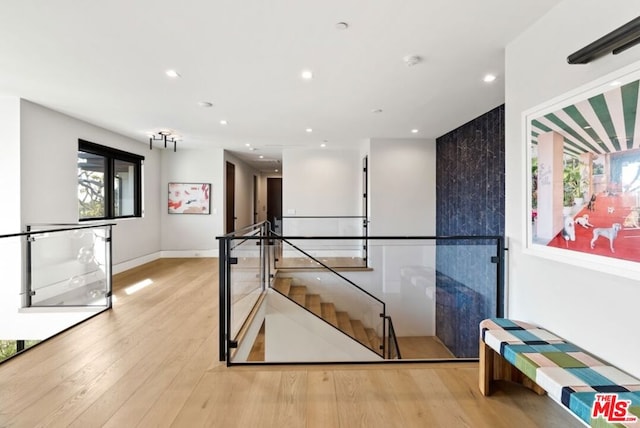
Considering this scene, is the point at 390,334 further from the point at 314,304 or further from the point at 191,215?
the point at 191,215

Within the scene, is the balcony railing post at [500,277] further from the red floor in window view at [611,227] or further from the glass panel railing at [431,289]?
the red floor in window view at [611,227]

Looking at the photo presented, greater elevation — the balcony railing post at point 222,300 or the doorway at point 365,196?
the doorway at point 365,196

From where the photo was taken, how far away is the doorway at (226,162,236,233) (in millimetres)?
7887

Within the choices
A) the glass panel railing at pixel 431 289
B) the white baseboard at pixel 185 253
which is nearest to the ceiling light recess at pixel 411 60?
the glass panel railing at pixel 431 289

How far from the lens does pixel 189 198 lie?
7.35m

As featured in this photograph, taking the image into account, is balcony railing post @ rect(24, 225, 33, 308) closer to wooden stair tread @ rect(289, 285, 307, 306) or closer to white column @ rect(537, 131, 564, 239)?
wooden stair tread @ rect(289, 285, 307, 306)

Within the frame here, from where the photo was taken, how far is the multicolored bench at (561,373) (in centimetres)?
135

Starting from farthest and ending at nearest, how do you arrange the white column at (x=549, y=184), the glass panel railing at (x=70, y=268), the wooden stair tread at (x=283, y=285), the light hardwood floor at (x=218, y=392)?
the wooden stair tread at (x=283, y=285)
the glass panel railing at (x=70, y=268)
the white column at (x=549, y=184)
the light hardwood floor at (x=218, y=392)

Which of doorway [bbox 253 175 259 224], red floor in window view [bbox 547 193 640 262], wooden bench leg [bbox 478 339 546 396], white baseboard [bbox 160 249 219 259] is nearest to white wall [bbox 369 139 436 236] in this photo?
white baseboard [bbox 160 249 219 259]

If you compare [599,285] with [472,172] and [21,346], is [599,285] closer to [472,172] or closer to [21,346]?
[472,172]

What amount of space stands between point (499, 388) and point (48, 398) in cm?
308

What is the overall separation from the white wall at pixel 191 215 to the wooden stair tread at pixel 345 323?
3923mm

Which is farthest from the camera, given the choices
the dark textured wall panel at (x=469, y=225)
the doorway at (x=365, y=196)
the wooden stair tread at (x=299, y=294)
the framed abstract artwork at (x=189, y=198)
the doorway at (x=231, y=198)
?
the doorway at (x=231, y=198)

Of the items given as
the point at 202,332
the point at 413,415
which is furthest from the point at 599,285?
the point at 202,332
